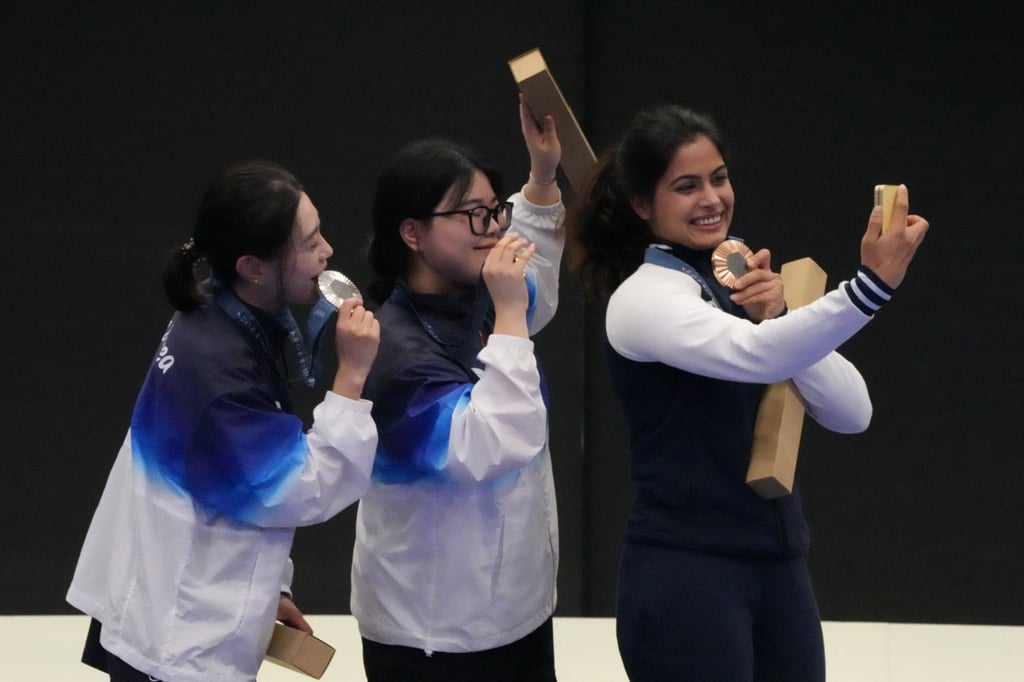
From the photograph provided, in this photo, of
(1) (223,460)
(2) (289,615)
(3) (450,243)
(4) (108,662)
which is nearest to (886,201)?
(3) (450,243)

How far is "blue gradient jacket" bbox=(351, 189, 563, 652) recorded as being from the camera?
6.66 ft

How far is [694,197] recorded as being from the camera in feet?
6.81

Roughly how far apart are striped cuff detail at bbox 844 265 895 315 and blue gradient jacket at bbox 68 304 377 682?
654mm

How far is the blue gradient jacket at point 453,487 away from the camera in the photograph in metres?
2.03

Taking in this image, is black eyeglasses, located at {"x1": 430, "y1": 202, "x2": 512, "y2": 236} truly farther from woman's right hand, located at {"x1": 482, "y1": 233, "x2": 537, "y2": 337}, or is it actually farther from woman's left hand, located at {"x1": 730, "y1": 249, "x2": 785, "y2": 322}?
woman's left hand, located at {"x1": 730, "y1": 249, "x2": 785, "y2": 322}

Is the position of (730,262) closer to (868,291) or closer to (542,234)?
(868,291)

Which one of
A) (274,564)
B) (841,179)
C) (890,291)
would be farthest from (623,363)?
(841,179)

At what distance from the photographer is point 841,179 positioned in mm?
3900

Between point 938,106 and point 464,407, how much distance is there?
225 cm

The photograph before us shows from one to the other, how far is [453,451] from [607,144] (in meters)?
2.05

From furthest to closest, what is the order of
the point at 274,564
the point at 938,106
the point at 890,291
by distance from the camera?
the point at 938,106, the point at 274,564, the point at 890,291

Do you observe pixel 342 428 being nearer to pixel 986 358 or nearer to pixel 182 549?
pixel 182 549

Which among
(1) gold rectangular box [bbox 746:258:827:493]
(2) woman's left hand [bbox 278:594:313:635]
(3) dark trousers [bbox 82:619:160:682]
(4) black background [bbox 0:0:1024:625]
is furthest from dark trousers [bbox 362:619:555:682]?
(4) black background [bbox 0:0:1024:625]

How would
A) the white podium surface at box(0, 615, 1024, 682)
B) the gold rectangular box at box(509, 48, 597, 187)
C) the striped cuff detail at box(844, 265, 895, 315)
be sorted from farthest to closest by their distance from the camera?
the white podium surface at box(0, 615, 1024, 682), the gold rectangular box at box(509, 48, 597, 187), the striped cuff detail at box(844, 265, 895, 315)
